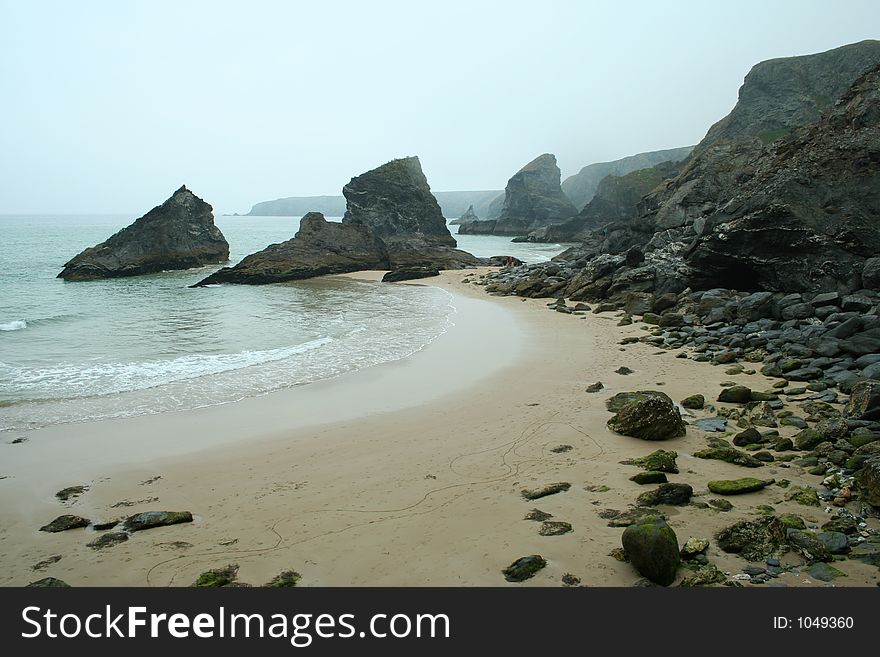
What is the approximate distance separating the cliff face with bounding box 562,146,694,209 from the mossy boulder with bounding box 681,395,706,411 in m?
159

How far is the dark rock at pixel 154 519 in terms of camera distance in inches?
246

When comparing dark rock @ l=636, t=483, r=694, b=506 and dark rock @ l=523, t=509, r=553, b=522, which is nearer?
dark rock @ l=523, t=509, r=553, b=522

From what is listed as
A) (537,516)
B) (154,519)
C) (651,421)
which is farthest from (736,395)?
(154,519)

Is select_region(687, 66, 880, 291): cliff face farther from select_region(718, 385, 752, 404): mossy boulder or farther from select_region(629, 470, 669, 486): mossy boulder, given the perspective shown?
select_region(629, 470, 669, 486): mossy boulder

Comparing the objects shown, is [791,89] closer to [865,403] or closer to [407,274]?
[407,274]

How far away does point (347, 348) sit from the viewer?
16469 mm

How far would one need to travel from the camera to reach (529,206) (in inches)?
4788

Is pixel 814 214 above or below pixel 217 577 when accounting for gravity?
above

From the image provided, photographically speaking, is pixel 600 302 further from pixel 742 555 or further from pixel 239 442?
pixel 742 555

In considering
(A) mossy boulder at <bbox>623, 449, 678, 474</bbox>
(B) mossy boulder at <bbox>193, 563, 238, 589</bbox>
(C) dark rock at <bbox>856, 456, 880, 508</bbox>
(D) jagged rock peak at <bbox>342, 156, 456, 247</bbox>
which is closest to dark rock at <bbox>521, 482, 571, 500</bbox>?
(A) mossy boulder at <bbox>623, 449, 678, 474</bbox>

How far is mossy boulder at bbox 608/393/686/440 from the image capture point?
812 centimetres

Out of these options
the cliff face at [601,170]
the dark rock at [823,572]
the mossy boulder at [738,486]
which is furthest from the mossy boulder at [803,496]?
the cliff face at [601,170]

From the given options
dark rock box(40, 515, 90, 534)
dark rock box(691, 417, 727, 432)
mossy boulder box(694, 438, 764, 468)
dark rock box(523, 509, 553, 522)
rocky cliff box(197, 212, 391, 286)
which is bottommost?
dark rock box(691, 417, 727, 432)

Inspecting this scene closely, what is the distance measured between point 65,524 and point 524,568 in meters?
5.27
